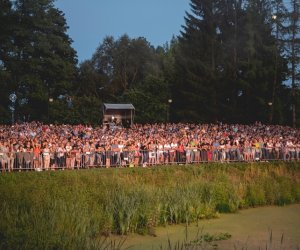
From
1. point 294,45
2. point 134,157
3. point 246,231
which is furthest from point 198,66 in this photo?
point 246,231

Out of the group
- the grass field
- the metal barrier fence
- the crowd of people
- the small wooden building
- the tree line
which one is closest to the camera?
the grass field

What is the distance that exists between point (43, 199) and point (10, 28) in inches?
1602

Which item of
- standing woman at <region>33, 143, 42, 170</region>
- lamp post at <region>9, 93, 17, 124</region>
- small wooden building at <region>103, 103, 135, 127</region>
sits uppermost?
lamp post at <region>9, 93, 17, 124</region>

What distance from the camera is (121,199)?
15891mm

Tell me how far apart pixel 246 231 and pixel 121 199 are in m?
4.36

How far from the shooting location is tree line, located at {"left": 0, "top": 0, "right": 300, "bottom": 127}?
5094cm

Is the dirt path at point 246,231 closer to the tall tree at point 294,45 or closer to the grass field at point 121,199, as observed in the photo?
the grass field at point 121,199

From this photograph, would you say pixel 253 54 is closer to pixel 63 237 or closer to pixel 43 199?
pixel 43 199

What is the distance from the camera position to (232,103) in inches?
2158

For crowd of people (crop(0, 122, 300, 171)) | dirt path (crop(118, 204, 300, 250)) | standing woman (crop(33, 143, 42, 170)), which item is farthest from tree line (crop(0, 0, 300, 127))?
dirt path (crop(118, 204, 300, 250))

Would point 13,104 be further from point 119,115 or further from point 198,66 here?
point 198,66

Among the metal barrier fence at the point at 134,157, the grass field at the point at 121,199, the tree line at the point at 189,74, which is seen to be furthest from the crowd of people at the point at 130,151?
the tree line at the point at 189,74

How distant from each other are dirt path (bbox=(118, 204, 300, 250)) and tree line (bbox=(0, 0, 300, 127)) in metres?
32.3

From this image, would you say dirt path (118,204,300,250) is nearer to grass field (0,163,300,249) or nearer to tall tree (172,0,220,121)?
grass field (0,163,300,249)
